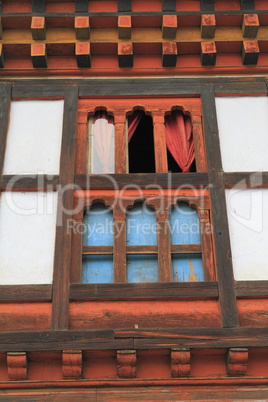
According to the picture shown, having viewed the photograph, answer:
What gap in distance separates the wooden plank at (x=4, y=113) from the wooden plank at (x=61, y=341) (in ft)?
6.77

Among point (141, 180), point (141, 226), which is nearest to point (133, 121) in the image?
point (141, 180)

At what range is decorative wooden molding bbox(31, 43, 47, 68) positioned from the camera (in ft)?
27.2

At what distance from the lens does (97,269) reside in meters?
7.03

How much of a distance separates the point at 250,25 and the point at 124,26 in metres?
1.58

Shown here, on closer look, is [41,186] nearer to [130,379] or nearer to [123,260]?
[123,260]

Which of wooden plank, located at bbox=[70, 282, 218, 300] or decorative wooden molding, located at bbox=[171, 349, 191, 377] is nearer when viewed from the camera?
decorative wooden molding, located at bbox=[171, 349, 191, 377]

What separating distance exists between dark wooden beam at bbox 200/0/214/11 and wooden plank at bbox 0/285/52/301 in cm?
414

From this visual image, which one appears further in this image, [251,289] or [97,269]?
[97,269]

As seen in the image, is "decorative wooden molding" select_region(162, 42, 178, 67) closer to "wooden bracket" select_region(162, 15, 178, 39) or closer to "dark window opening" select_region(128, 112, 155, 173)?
"wooden bracket" select_region(162, 15, 178, 39)

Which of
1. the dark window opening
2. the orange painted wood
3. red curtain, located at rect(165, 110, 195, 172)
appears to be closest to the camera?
the orange painted wood

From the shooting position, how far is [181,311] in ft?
21.8

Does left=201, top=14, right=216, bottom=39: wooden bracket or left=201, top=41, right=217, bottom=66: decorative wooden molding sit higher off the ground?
left=201, top=14, right=216, bottom=39: wooden bracket

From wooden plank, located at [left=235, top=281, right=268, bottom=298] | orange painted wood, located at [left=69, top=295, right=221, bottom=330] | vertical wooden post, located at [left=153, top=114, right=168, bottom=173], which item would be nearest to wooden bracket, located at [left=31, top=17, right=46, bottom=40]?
vertical wooden post, located at [left=153, top=114, right=168, bottom=173]

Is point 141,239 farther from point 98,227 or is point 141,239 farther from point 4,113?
point 4,113
